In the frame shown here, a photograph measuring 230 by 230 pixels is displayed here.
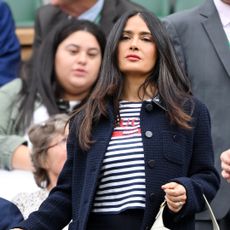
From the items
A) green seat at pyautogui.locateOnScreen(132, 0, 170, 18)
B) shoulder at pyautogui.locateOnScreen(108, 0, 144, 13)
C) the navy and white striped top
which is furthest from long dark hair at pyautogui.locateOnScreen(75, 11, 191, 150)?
green seat at pyautogui.locateOnScreen(132, 0, 170, 18)

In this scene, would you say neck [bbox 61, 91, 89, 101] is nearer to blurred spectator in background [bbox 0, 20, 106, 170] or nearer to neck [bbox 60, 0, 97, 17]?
blurred spectator in background [bbox 0, 20, 106, 170]

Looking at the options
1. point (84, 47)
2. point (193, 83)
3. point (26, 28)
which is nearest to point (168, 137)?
point (193, 83)

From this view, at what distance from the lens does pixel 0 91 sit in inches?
222

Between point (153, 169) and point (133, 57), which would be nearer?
point (153, 169)

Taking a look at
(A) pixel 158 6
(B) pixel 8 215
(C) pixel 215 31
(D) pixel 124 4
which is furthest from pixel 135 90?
(A) pixel 158 6

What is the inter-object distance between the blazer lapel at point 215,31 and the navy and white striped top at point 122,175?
74 centimetres

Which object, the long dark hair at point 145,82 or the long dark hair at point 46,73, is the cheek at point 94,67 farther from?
the long dark hair at point 145,82

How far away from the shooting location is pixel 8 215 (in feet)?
13.6

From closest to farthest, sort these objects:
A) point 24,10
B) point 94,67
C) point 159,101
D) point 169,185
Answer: point 169,185, point 159,101, point 94,67, point 24,10

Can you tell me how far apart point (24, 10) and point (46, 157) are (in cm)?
247

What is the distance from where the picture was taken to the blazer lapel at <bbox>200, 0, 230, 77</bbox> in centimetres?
404

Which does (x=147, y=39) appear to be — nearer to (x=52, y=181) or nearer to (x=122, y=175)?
(x=122, y=175)

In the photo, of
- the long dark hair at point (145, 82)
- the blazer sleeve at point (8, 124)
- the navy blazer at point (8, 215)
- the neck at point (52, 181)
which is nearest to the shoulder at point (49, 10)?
the blazer sleeve at point (8, 124)

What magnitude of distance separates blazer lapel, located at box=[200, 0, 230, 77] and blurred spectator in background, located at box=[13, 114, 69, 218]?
0.98 meters
